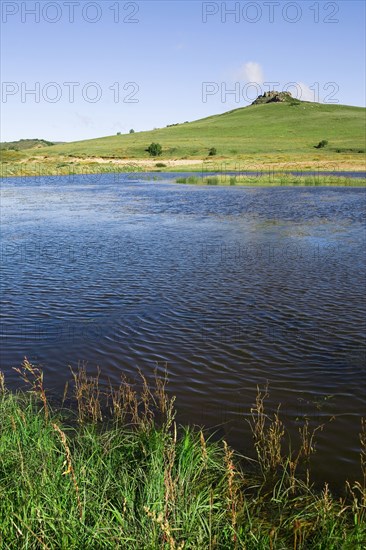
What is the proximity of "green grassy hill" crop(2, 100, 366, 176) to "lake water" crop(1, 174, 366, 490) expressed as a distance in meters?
59.9

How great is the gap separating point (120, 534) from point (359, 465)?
3.91 m

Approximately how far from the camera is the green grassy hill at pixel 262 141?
95562 mm

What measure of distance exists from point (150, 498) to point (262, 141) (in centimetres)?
12028

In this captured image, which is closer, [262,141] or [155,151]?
[155,151]

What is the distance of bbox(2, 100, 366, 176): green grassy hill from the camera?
9556 cm

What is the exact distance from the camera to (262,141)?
11931 cm

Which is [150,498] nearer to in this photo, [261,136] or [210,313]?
[210,313]

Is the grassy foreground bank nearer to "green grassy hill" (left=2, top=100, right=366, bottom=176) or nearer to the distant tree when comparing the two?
"green grassy hill" (left=2, top=100, right=366, bottom=176)

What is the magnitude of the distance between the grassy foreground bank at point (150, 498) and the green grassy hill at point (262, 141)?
76500 millimetres

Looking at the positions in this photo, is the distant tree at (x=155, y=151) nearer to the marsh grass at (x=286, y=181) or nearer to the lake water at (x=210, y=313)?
the marsh grass at (x=286, y=181)

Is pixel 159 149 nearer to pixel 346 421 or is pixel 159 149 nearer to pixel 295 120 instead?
pixel 295 120

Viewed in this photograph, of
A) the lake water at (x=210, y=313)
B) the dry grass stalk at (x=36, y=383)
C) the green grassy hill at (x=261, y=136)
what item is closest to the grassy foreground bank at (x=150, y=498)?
the dry grass stalk at (x=36, y=383)

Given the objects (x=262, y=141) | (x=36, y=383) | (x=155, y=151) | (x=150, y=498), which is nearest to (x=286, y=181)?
(x=36, y=383)

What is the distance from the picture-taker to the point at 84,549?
4582 mm
